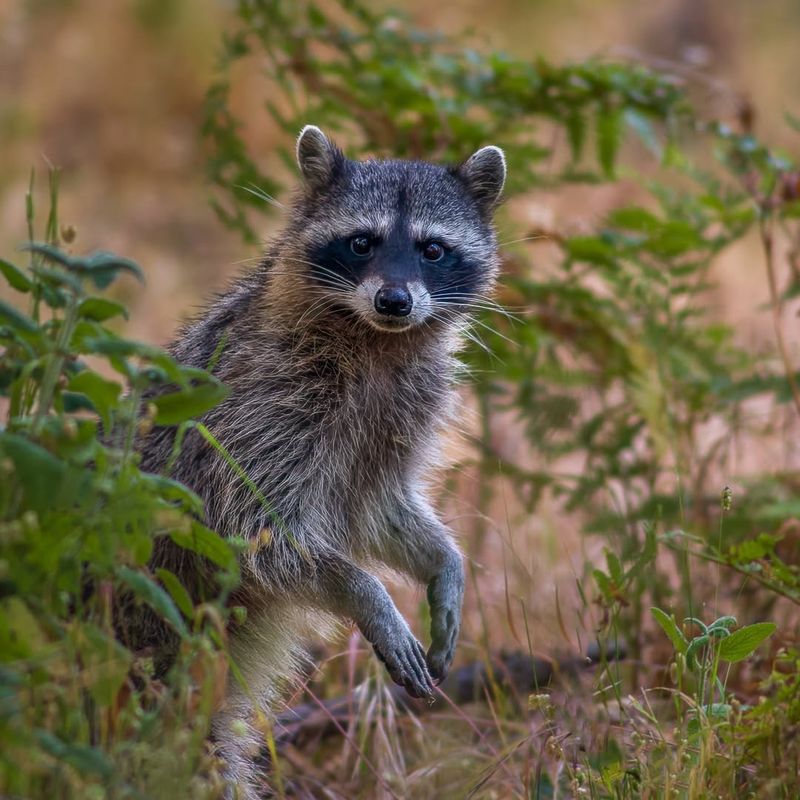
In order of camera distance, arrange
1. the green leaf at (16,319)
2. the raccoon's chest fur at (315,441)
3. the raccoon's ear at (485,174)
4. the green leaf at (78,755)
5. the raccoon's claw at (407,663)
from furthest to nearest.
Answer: the raccoon's ear at (485,174) < the raccoon's chest fur at (315,441) < the raccoon's claw at (407,663) < the green leaf at (16,319) < the green leaf at (78,755)

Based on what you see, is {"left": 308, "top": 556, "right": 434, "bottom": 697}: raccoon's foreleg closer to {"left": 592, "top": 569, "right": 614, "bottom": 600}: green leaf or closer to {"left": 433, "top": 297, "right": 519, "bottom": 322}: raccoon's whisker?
{"left": 592, "top": 569, "right": 614, "bottom": 600}: green leaf

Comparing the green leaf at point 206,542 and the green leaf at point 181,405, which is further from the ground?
the green leaf at point 181,405

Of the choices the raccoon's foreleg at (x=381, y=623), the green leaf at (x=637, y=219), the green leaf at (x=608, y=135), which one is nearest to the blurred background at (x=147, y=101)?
the green leaf at (x=608, y=135)

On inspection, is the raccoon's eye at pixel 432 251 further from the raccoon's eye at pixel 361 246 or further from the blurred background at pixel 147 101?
the blurred background at pixel 147 101

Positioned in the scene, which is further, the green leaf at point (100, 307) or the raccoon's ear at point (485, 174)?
the raccoon's ear at point (485, 174)

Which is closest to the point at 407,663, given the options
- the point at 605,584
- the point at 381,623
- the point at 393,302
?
the point at 381,623

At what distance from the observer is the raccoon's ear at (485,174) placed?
464cm

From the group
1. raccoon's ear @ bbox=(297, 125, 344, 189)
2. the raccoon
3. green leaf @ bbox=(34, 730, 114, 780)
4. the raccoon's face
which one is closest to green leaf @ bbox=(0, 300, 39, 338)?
green leaf @ bbox=(34, 730, 114, 780)

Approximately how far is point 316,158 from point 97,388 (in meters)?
2.17

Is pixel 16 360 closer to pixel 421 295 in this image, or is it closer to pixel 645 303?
Result: pixel 421 295

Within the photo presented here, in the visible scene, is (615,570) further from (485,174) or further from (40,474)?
(485,174)

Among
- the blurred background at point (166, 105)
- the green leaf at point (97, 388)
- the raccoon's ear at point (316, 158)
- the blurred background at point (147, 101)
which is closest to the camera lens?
the green leaf at point (97, 388)

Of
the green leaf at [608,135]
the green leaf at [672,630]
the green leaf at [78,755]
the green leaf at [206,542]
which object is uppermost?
the green leaf at [608,135]

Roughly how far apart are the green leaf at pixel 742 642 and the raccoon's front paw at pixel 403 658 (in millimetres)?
1010
